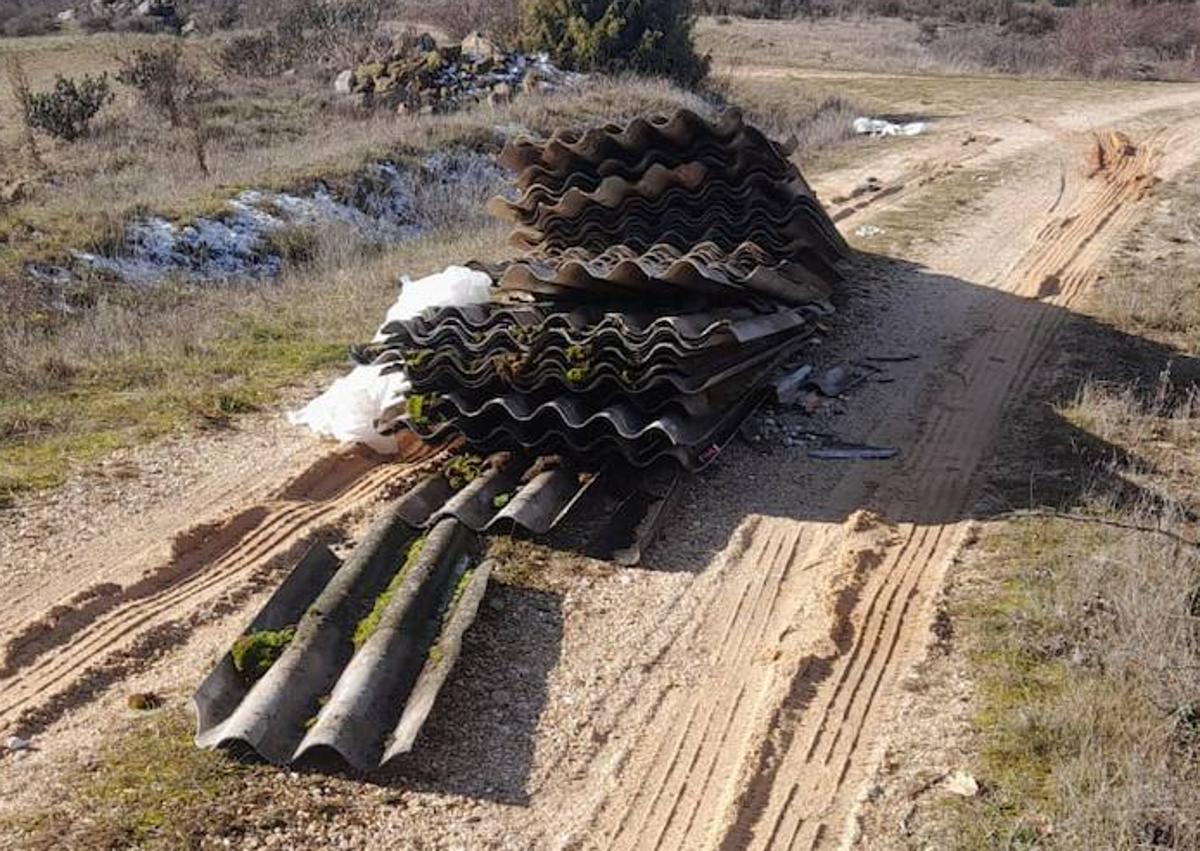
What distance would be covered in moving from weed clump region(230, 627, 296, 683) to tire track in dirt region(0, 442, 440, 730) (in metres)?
0.78

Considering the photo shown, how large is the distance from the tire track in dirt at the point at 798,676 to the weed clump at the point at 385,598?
1.51 meters

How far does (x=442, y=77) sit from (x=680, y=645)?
20.2 meters

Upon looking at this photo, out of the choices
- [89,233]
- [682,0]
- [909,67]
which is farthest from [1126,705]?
[909,67]

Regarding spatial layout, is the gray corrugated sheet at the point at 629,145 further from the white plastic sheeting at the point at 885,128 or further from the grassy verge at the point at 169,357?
the white plastic sheeting at the point at 885,128

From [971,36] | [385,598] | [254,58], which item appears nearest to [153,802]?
[385,598]

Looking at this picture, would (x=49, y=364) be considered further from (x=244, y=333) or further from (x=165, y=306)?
(x=165, y=306)

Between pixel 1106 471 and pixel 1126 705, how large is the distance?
3161mm

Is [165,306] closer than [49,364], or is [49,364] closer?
[49,364]

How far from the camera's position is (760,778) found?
4965mm

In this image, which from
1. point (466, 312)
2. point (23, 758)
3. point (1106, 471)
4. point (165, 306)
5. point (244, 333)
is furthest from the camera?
point (165, 306)

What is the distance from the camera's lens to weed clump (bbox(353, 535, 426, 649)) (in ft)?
18.8

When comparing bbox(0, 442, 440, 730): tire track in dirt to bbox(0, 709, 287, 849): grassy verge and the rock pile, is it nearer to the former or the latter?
bbox(0, 709, 287, 849): grassy verge

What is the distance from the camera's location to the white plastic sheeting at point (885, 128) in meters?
24.2

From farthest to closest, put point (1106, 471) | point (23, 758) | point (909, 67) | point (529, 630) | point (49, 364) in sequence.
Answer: point (909, 67)
point (49, 364)
point (1106, 471)
point (529, 630)
point (23, 758)
